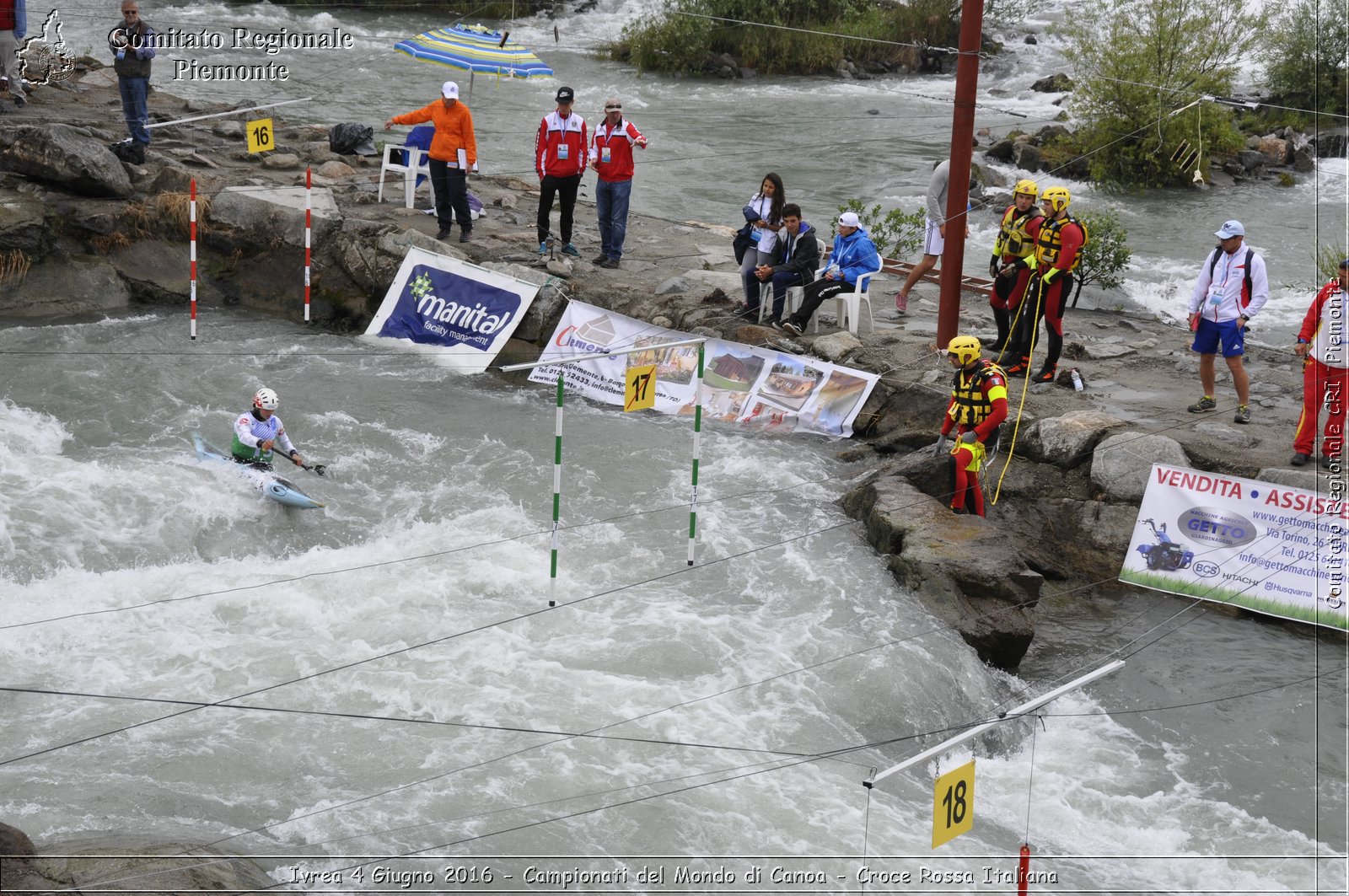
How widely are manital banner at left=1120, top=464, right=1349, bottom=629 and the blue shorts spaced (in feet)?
4.53

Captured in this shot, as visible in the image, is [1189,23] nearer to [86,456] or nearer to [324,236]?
[324,236]

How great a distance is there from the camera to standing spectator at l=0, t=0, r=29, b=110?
1648cm

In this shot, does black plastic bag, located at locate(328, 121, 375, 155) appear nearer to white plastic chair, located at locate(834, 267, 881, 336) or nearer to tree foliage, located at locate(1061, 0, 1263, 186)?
white plastic chair, located at locate(834, 267, 881, 336)

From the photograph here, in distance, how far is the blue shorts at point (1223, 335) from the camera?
34.2 feet

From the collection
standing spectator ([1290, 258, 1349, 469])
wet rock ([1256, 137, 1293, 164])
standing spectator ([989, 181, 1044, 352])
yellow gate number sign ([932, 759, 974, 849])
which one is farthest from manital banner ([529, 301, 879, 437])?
wet rock ([1256, 137, 1293, 164])

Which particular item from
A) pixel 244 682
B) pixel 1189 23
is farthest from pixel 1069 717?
pixel 1189 23

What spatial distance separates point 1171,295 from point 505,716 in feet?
38.2

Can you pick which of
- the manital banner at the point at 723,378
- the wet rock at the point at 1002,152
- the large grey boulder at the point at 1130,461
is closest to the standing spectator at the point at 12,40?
the manital banner at the point at 723,378

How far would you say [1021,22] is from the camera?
33438mm

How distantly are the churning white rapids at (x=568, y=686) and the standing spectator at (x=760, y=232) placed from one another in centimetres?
189

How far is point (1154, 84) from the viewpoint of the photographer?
21391 millimetres

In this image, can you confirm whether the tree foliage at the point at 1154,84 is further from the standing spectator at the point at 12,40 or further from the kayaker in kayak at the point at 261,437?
the standing spectator at the point at 12,40

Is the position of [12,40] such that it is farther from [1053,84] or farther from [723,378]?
[1053,84]

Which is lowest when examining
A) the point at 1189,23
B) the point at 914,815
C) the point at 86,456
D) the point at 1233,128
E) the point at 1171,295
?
the point at 914,815
